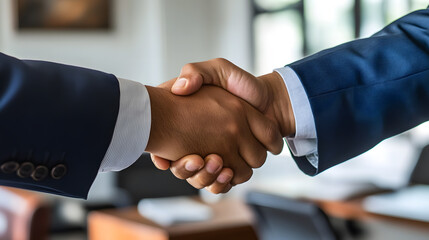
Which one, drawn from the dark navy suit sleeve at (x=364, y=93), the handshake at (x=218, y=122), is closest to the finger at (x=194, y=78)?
the handshake at (x=218, y=122)

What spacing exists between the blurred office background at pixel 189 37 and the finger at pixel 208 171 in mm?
4226

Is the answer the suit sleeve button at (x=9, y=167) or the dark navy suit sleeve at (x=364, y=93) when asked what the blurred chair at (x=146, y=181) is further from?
the suit sleeve button at (x=9, y=167)

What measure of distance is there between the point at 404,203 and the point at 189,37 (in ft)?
14.7

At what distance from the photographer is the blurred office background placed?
5.93 meters

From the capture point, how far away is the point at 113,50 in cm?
727

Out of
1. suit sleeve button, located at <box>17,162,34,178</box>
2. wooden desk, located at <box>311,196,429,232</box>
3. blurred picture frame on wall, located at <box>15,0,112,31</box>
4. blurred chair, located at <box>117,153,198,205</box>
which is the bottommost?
blurred chair, located at <box>117,153,198,205</box>

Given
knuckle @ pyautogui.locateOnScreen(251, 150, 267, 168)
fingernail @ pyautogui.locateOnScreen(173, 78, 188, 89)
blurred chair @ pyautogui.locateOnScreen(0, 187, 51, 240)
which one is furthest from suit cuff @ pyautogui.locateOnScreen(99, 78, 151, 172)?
blurred chair @ pyautogui.locateOnScreen(0, 187, 51, 240)

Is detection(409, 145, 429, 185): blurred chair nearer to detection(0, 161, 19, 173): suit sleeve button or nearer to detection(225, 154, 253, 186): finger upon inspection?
detection(225, 154, 253, 186): finger

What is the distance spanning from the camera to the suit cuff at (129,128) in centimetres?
142

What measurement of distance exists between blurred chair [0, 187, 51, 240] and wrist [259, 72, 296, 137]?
7.94ft

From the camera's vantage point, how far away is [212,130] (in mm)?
1690

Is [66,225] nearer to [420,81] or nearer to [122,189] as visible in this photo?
[122,189]

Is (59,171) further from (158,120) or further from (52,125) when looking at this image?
(158,120)

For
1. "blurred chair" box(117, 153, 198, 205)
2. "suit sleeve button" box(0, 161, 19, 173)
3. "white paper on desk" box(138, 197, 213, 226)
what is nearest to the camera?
"suit sleeve button" box(0, 161, 19, 173)
